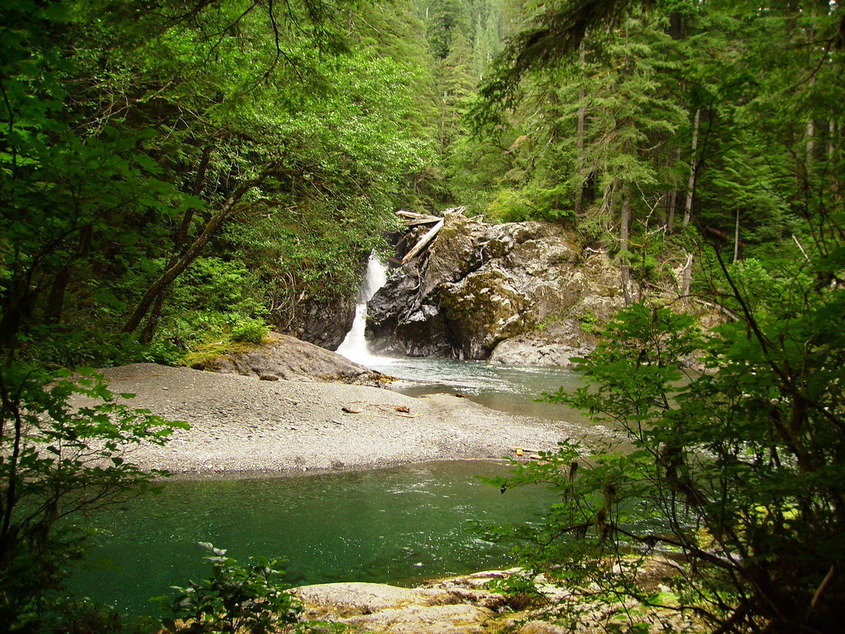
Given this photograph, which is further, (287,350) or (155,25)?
(287,350)

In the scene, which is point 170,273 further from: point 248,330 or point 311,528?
point 311,528

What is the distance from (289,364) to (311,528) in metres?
7.65

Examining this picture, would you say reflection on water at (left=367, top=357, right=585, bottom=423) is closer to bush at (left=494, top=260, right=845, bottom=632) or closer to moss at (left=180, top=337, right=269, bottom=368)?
moss at (left=180, top=337, right=269, bottom=368)

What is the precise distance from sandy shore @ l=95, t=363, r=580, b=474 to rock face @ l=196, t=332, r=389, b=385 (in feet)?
5.67

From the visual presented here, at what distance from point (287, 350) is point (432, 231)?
42.8 feet

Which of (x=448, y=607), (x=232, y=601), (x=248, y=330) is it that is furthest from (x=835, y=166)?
(x=248, y=330)

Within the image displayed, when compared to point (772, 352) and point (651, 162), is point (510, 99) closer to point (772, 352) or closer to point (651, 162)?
point (772, 352)

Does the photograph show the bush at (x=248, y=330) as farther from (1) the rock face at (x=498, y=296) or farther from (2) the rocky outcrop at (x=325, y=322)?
(1) the rock face at (x=498, y=296)

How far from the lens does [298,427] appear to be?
7727 mm

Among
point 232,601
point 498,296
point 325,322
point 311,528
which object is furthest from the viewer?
point 498,296

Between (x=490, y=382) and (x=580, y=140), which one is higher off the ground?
(x=580, y=140)

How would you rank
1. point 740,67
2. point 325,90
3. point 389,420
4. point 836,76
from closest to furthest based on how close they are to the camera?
point 836,76
point 740,67
point 325,90
point 389,420

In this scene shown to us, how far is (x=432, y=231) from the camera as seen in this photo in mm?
23578

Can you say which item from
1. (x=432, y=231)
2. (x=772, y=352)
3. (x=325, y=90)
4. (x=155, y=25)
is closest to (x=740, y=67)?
(x=772, y=352)
